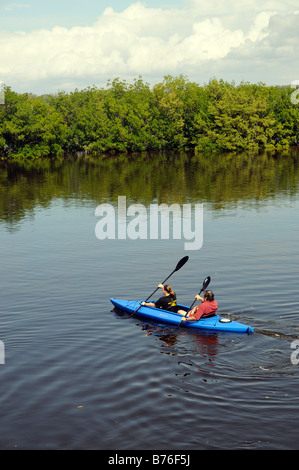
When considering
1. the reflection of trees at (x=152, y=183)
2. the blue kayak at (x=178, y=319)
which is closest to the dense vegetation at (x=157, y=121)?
the reflection of trees at (x=152, y=183)

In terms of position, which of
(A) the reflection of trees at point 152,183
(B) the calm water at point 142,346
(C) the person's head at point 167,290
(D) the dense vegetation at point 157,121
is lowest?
(B) the calm water at point 142,346

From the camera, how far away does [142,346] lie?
60.5ft

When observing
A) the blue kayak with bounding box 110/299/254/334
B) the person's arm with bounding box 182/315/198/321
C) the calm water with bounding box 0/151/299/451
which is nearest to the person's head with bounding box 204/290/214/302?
the blue kayak with bounding box 110/299/254/334

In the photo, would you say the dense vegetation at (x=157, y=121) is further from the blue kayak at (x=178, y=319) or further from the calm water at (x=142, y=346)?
Answer: the blue kayak at (x=178, y=319)

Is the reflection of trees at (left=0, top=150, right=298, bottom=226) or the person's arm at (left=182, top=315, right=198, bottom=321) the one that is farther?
the reflection of trees at (left=0, top=150, right=298, bottom=226)

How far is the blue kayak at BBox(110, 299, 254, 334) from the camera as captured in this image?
62.4 feet

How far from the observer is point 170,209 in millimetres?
47812

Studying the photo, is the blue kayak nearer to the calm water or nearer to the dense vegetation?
the calm water

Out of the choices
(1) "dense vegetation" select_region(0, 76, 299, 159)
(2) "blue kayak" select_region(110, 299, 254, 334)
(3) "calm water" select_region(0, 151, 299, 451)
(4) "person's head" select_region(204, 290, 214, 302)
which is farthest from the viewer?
(1) "dense vegetation" select_region(0, 76, 299, 159)

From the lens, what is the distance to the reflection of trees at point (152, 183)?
54356 mm

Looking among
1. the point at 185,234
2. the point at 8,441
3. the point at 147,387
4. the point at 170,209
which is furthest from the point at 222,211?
the point at 8,441

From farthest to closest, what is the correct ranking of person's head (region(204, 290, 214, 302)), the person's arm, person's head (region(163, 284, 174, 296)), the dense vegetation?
the dense vegetation < person's head (region(163, 284, 174, 296)) < the person's arm < person's head (region(204, 290, 214, 302))

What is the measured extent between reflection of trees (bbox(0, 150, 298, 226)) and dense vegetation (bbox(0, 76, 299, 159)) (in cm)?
2705

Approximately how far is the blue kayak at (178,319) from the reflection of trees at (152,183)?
925 inches
